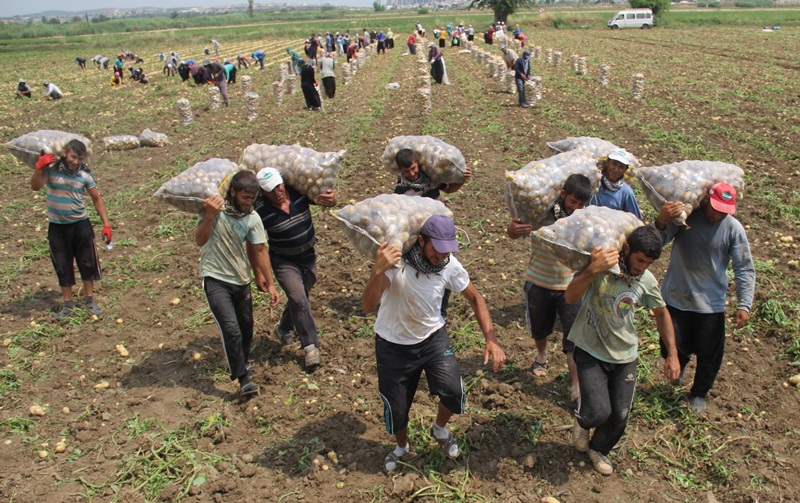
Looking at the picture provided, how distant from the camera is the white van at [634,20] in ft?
180

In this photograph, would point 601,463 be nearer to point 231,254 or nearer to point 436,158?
point 436,158

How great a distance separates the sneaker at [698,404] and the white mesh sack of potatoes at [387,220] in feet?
8.75

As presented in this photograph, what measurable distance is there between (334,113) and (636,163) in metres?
14.1

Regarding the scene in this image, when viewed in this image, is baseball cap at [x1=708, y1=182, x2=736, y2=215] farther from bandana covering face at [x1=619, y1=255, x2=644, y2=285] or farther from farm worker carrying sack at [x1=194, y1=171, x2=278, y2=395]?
farm worker carrying sack at [x1=194, y1=171, x2=278, y2=395]

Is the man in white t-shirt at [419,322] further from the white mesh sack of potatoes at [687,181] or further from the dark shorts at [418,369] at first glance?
the white mesh sack of potatoes at [687,181]

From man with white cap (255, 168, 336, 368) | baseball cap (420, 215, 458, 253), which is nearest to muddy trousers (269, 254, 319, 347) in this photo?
man with white cap (255, 168, 336, 368)

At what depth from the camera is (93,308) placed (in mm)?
6938

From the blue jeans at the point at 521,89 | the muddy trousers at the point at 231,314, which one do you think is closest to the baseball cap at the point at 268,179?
the muddy trousers at the point at 231,314

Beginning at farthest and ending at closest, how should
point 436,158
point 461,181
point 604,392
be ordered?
point 461,181 → point 436,158 → point 604,392

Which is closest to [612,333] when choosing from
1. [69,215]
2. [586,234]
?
[586,234]

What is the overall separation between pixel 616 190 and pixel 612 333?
1578 millimetres

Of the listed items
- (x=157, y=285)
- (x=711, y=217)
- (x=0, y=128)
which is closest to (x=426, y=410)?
(x=711, y=217)

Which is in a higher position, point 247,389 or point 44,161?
point 44,161

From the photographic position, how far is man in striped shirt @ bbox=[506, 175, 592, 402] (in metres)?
4.73
